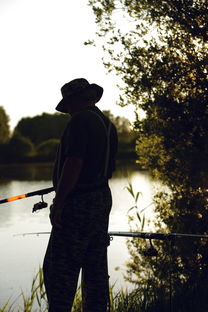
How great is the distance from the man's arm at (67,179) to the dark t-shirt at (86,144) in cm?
4

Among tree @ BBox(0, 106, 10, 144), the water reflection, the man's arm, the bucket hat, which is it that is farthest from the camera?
tree @ BBox(0, 106, 10, 144)

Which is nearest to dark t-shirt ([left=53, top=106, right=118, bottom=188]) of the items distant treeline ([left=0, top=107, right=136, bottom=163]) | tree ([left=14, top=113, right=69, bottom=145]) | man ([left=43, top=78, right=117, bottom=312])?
man ([left=43, top=78, right=117, bottom=312])

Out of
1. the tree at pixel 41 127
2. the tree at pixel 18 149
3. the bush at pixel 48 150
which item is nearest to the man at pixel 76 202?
the tree at pixel 18 149

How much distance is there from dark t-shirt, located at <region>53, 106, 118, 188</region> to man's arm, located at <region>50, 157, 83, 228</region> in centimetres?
4

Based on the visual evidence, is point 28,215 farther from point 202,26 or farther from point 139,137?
point 202,26

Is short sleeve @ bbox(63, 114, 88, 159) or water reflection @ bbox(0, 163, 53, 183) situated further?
water reflection @ bbox(0, 163, 53, 183)

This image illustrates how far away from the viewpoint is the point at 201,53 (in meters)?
5.59

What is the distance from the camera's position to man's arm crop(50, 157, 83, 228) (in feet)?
8.87

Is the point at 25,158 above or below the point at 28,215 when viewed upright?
above

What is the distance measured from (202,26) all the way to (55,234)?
12.5ft

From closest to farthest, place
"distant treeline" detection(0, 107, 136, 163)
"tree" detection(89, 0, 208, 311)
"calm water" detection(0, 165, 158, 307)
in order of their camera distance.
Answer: "tree" detection(89, 0, 208, 311) < "calm water" detection(0, 165, 158, 307) < "distant treeline" detection(0, 107, 136, 163)

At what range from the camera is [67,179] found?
2.71 metres

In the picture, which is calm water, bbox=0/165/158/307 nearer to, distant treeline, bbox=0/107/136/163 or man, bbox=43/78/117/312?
man, bbox=43/78/117/312

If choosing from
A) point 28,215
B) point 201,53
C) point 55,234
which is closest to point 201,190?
point 201,53
